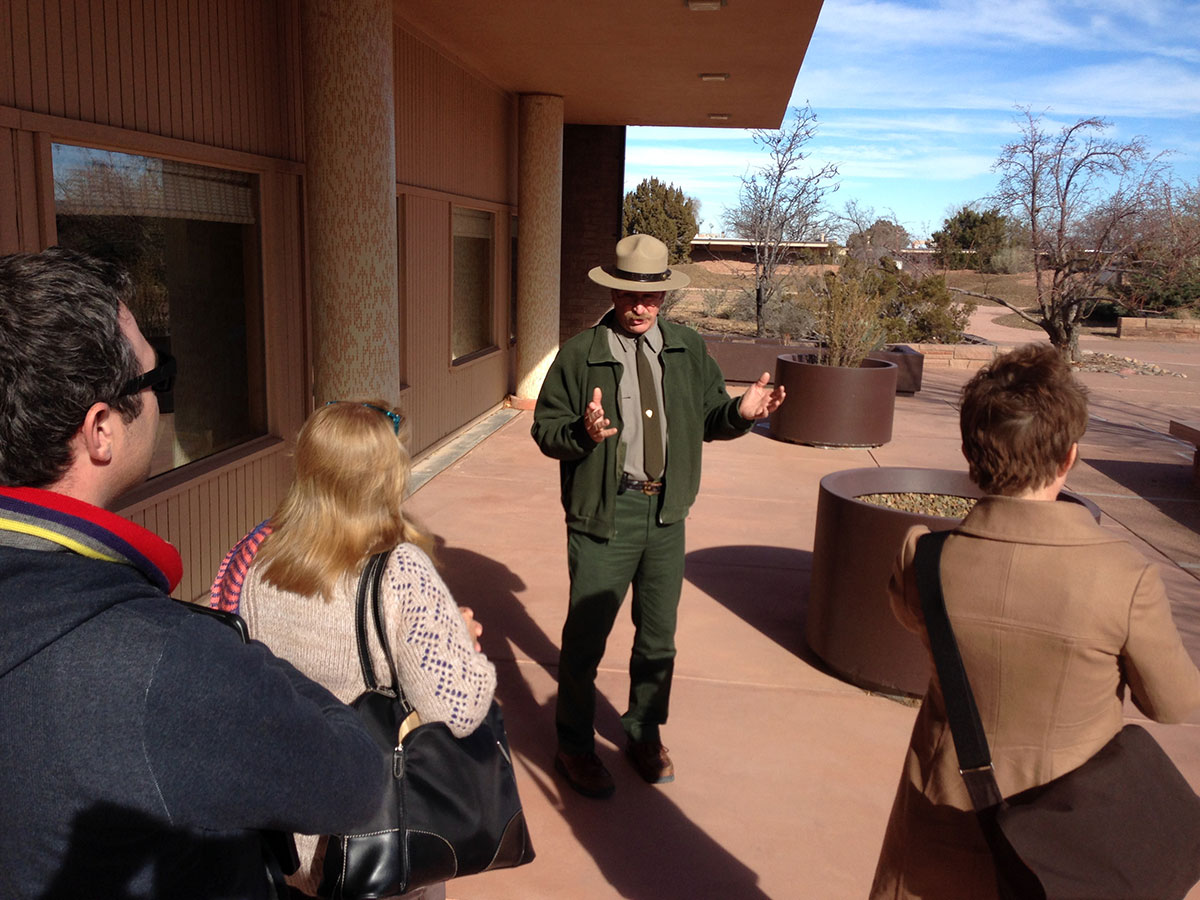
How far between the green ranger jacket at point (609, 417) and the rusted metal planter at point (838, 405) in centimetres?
640

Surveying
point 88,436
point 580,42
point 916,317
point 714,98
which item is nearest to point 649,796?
point 88,436

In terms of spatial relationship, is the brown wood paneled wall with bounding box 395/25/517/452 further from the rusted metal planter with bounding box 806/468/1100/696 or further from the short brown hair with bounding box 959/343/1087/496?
the short brown hair with bounding box 959/343/1087/496

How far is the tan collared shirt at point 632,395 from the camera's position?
3.40 m

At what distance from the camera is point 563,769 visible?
3.56 meters

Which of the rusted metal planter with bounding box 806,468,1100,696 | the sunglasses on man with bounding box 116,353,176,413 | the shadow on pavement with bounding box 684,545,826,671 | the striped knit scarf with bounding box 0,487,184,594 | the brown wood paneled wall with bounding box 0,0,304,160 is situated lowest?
the shadow on pavement with bounding box 684,545,826,671

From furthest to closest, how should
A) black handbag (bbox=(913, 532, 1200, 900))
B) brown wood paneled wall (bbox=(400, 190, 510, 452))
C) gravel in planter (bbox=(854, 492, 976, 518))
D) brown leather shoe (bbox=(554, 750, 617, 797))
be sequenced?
brown wood paneled wall (bbox=(400, 190, 510, 452)), gravel in planter (bbox=(854, 492, 976, 518)), brown leather shoe (bbox=(554, 750, 617, 797)), black handbag (bbox=(913, 532, 1200, 900))

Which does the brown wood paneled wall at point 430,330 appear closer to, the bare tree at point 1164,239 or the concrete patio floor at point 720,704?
the concrete patio floor at point 720,704

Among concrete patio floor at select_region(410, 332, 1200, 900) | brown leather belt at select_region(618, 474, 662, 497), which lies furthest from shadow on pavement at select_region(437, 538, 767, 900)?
brown leather belt at select_region(618, 474, 662, 497)

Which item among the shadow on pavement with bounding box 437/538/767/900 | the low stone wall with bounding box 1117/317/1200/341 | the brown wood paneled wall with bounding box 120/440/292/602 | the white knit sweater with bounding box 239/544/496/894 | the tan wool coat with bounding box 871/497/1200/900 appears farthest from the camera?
the low stone wall with bounding box 1117/317/1200/341

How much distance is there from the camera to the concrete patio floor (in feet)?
10.2

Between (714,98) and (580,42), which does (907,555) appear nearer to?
(580,42)

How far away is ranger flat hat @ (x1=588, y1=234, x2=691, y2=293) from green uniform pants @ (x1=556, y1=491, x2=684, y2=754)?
72 centimetres

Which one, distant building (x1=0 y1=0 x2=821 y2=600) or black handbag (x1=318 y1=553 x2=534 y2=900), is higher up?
distant building (x1=0 y1=0 x2=821 y2=600)

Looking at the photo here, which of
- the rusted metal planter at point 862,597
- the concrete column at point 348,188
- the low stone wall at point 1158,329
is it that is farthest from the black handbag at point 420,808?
the low stone wall at point 1158,329
